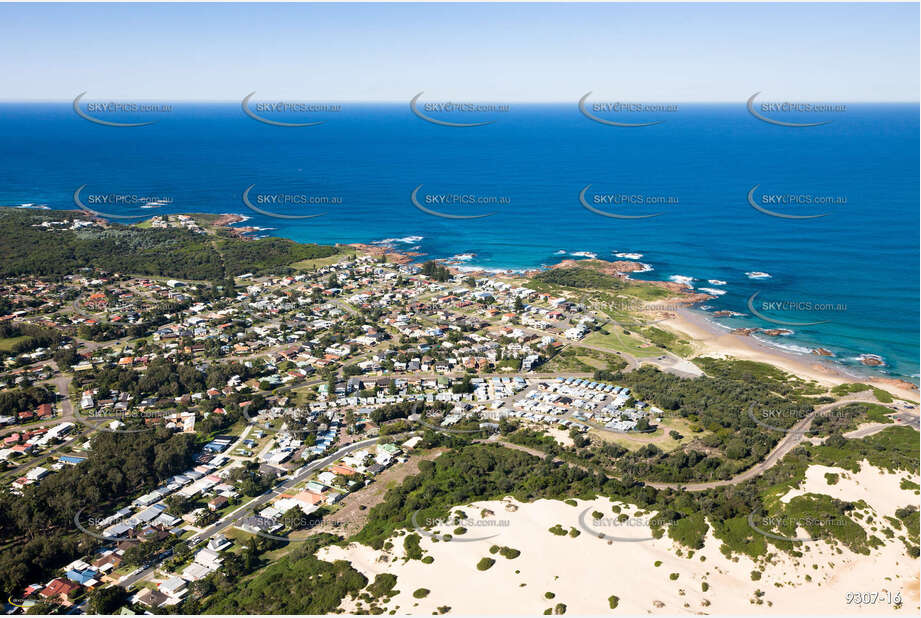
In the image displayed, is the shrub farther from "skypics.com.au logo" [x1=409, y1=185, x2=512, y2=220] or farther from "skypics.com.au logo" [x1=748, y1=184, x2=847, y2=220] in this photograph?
"skypics.com.au logo" [x1=748, y1=184, x2=847, y2=220]

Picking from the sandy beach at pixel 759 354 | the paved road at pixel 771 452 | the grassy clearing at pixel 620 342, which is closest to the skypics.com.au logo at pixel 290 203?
the grassy clearing at pixel 620 342

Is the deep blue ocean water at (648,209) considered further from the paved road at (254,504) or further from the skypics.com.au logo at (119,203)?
the paved road at (254,504)

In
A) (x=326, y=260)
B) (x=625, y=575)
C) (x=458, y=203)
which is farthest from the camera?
(x=458, y=203)

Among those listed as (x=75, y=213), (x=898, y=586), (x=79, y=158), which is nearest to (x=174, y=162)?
(x=79, y=158)

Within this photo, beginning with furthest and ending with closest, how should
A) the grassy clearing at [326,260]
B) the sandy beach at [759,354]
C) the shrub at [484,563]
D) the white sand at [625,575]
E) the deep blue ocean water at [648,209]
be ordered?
1. the grassy clearing at [326,260]
2. the deep blue ocean water at [648,209]
3. the sandy beach at [759,354]
4. the shrub at [484,563]
5. the white sand at [625,575]

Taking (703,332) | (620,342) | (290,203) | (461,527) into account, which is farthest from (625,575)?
(290,203)

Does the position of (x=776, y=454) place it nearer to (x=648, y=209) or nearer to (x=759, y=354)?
(x=759, y=354)

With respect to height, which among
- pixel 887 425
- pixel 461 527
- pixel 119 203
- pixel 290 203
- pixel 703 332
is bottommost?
pixel 461 527

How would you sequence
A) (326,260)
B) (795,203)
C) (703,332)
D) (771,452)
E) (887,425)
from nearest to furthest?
(771,452)
(887,425)
(703,332)
(326,260)
(795,203)
